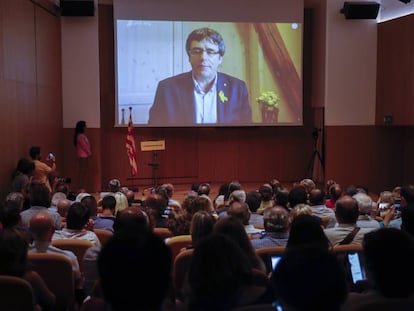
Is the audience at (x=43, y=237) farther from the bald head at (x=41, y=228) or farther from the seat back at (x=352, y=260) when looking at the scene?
the seat back at (x=352, y=260)

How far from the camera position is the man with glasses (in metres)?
10.7

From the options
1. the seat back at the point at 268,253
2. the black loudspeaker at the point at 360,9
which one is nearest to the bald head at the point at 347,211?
the seat back at the point at 268,253

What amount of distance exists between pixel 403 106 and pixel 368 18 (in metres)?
1.96

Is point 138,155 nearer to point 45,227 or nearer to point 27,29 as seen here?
point 27,29

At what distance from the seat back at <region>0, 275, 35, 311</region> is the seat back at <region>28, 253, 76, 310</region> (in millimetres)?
542

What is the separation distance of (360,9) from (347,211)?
772 centimetres

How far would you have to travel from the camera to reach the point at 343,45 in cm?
1073

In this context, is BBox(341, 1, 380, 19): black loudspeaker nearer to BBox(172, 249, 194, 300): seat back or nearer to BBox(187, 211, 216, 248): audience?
BBox(187, 211, 216, 248): audience

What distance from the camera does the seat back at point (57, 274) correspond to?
2.88 meters

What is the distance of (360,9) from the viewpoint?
34.3ft

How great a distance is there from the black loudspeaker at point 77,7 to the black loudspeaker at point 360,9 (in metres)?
4.95

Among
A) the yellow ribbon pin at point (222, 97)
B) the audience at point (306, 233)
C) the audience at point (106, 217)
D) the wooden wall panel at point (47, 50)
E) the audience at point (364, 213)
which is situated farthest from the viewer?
the yellow ribbon pin at point (222, 97)

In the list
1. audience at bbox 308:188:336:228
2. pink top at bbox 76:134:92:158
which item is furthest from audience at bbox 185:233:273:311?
pink top at bbox 76:134:92:158

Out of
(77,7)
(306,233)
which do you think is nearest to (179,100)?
(77,7)
